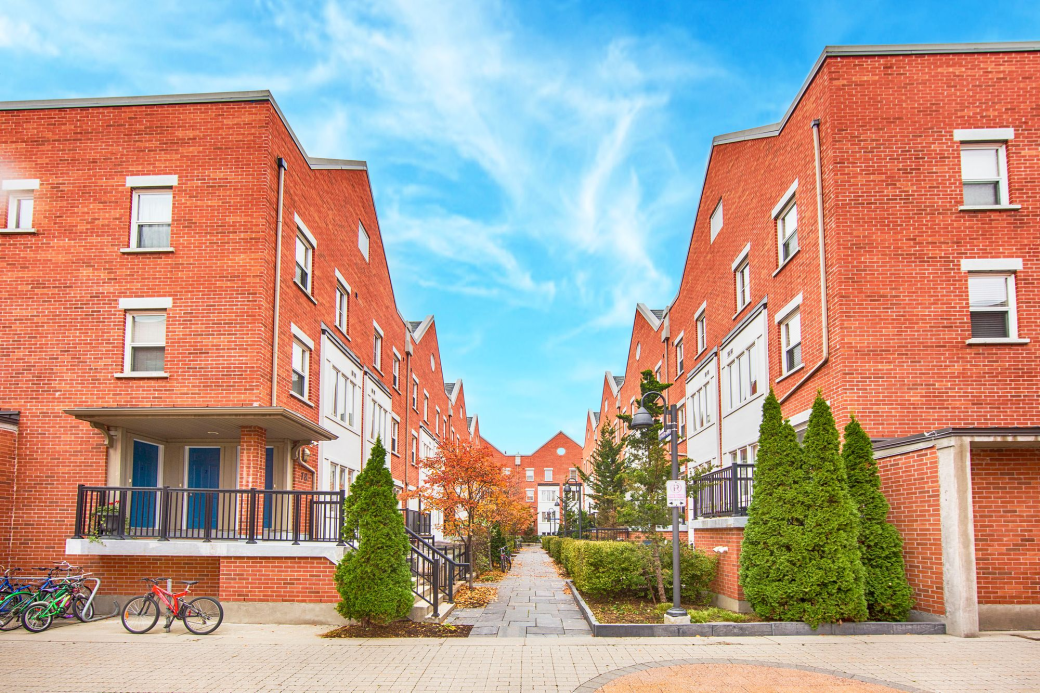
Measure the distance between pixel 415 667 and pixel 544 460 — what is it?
81.3 m

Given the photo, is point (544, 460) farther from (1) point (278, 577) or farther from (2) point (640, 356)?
(1) point (278, 577)

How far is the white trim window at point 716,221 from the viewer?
2752 cm

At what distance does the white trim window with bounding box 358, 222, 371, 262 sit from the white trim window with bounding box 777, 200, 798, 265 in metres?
14.4

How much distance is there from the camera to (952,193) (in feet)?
52.6

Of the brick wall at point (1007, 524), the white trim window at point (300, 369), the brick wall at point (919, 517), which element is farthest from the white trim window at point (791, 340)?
the white trim window at point (300, 369)

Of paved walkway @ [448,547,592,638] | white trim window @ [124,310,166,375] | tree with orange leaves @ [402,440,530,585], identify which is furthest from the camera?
tree with orange leaves @ [402,440,530,585]

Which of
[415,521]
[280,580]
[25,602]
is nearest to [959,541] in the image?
[280,580]

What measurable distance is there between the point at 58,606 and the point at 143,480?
376cm

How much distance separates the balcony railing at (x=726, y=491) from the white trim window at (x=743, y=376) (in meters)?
Result: 4.06

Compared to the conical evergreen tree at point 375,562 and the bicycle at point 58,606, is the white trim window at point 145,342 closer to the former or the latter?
the bicycle at point 58,606

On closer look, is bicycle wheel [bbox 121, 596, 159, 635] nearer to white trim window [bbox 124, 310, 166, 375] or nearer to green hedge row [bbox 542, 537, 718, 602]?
white trim window [bbox 124, 310, 166, 375]

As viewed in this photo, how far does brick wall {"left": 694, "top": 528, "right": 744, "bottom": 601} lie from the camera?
15188 millimetres

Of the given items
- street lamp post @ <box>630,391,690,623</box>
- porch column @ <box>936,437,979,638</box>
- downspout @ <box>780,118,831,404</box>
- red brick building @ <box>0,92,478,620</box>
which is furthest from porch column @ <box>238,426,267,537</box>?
porch column @ <box>936,437,979,638</box>

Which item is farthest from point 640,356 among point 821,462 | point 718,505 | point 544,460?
point 544,460
